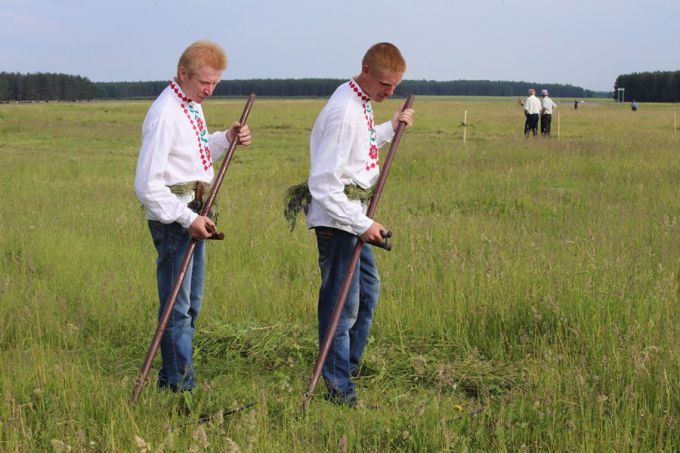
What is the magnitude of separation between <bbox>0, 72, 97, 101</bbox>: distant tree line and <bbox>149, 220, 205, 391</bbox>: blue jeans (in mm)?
141279

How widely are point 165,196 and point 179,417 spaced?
1.08 meters

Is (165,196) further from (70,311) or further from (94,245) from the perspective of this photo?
(94,245)

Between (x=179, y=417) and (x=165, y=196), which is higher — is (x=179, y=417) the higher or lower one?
the lower one

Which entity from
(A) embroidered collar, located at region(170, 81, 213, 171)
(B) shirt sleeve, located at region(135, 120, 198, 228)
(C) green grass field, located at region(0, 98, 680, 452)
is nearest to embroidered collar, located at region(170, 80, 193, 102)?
(A) embroidered collar, located at region(170, 81, 213, 171)

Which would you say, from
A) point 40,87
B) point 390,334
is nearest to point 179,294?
point 390,334

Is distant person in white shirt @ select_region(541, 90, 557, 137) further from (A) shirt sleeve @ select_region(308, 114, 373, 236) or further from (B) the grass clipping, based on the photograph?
(A) shirt sleeve @ select_region(308, 114, 373, 236)

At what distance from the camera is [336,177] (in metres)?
3.86

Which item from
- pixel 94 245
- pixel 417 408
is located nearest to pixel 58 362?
pixel 417 408

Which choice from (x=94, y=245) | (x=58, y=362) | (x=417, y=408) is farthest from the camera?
(x=94, y=245)

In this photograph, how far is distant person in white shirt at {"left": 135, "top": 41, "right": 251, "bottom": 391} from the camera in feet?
12.9

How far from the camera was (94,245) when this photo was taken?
25.8ft

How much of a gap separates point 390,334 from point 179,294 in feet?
5.54

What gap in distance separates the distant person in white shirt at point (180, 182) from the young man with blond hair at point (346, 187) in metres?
0.59

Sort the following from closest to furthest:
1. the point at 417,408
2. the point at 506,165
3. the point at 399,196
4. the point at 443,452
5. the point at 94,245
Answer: the point at 443,452, the point at 417,408, the point at 94,245, the point at 399,196, the point at 506,165
